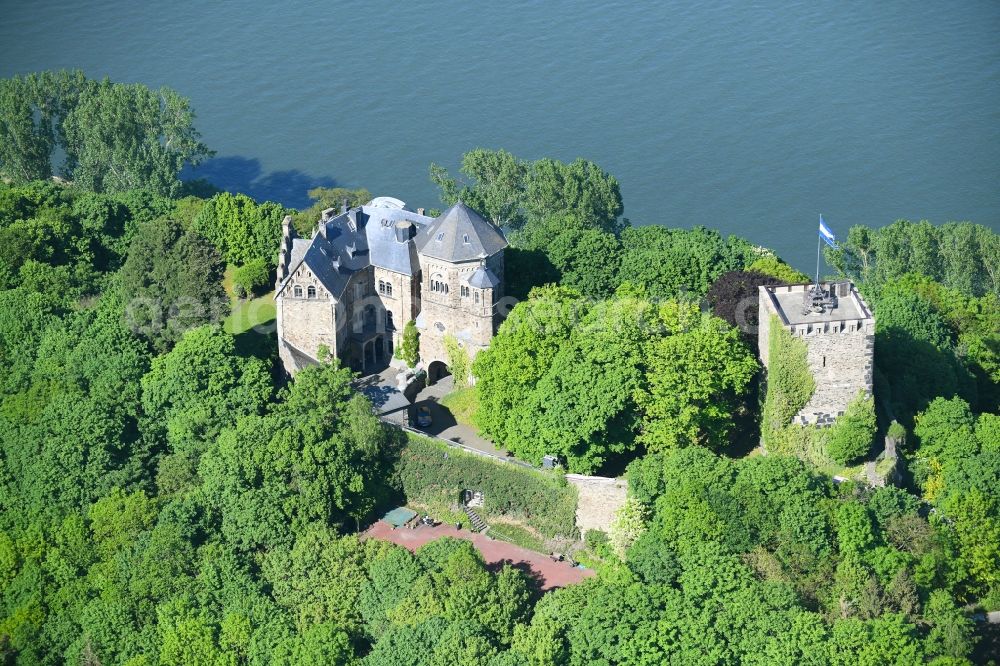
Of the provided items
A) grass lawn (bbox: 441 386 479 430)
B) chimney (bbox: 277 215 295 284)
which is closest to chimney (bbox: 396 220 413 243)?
chimney (bbox: 277 215 295 284)

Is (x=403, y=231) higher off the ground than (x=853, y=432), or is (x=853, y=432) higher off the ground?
(x=403, y=231)

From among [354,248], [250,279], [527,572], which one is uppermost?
[354,248]

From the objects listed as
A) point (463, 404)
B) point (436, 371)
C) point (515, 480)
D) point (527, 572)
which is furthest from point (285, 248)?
point (527, 572)

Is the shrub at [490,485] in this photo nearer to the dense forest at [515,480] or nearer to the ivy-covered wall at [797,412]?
the dense forest at [515,480]

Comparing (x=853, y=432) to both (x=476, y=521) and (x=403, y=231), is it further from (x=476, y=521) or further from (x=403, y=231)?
(x=403, y=231)

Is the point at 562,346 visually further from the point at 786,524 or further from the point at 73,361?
the point at 73,361

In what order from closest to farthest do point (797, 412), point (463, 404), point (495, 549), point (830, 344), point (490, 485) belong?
point (830, 344) → point (797, 412) → point (495, 549) → point (490, 485) → point (463, 404)

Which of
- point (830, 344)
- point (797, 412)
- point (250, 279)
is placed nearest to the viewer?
point (830, 344)
